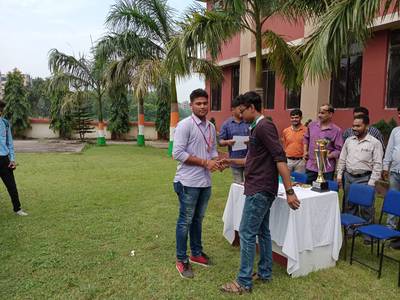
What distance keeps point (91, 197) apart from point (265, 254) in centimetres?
465

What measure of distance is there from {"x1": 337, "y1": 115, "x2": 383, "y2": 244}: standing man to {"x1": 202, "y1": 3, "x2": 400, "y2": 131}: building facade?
218cm

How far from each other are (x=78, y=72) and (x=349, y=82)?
13.9 m

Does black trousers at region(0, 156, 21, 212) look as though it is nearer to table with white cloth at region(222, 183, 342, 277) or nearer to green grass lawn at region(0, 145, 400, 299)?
green grass lawn at region(0, 145, 400, 299)

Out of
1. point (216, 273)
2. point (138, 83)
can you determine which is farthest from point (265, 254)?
point (138, 83)

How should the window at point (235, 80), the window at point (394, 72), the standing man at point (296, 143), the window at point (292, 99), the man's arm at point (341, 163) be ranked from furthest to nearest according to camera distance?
the window at point (235, 80), the window at point (292, 99), the window at point (394, 72), the standing man at point (296, 143), the man's arm at point (341, 163)

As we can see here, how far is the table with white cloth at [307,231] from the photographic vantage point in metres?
3.53

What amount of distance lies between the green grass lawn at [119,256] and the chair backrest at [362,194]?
0.66 meters

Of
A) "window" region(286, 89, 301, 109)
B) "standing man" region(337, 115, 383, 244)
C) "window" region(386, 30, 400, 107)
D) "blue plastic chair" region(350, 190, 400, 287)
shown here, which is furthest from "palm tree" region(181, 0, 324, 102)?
"window" region(286, 89, 301, 109)

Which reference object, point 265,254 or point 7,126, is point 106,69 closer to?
point 7,126

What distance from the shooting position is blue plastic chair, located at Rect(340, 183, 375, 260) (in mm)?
4113

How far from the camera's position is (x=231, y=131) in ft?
17.9

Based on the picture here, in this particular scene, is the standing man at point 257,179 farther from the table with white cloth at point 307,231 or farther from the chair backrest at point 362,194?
the chair backrest at point 362,194

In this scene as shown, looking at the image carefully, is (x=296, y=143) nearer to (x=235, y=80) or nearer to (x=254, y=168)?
(x=254, y=168)

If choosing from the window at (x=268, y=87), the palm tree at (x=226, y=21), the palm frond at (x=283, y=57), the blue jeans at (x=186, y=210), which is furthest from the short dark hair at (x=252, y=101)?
the window at (x=268, y=87)
